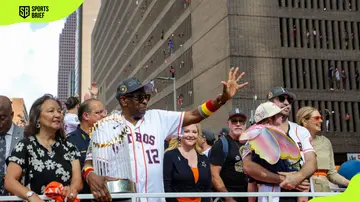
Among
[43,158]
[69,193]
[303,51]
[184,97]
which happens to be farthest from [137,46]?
[69,193]

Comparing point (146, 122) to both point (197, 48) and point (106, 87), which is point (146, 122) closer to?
point (197, 48)

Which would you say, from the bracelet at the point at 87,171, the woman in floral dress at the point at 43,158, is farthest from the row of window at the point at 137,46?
the bracelet at the point at 87,171

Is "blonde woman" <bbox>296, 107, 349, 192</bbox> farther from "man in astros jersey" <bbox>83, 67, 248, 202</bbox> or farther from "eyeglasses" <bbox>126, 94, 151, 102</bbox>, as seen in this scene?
"eyeglasses" <bbox>126, 94, 151, 102</bbox>

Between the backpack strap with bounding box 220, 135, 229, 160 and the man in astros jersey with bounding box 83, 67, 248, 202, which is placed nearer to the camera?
the man in astros jersey with bounding box 83, 67, 248, 202

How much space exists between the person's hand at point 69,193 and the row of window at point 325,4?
3680 cm

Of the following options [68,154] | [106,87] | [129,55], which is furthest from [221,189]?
[106,87]

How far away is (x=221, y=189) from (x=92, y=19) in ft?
532

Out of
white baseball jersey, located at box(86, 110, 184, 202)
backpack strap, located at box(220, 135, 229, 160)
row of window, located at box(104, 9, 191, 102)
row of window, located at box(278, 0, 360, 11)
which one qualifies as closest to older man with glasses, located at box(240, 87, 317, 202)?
white baseball jersey, located at box(86, 110, 184, 202)

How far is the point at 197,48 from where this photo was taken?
41.6 m

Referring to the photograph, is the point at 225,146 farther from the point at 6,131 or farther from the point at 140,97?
the point at 6,131

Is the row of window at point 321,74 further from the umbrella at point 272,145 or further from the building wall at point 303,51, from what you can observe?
the umbrella at point 272,145

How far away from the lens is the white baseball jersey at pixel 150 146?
3.98 metres

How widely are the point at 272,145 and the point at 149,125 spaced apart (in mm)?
1130

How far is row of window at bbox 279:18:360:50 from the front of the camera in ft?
125
